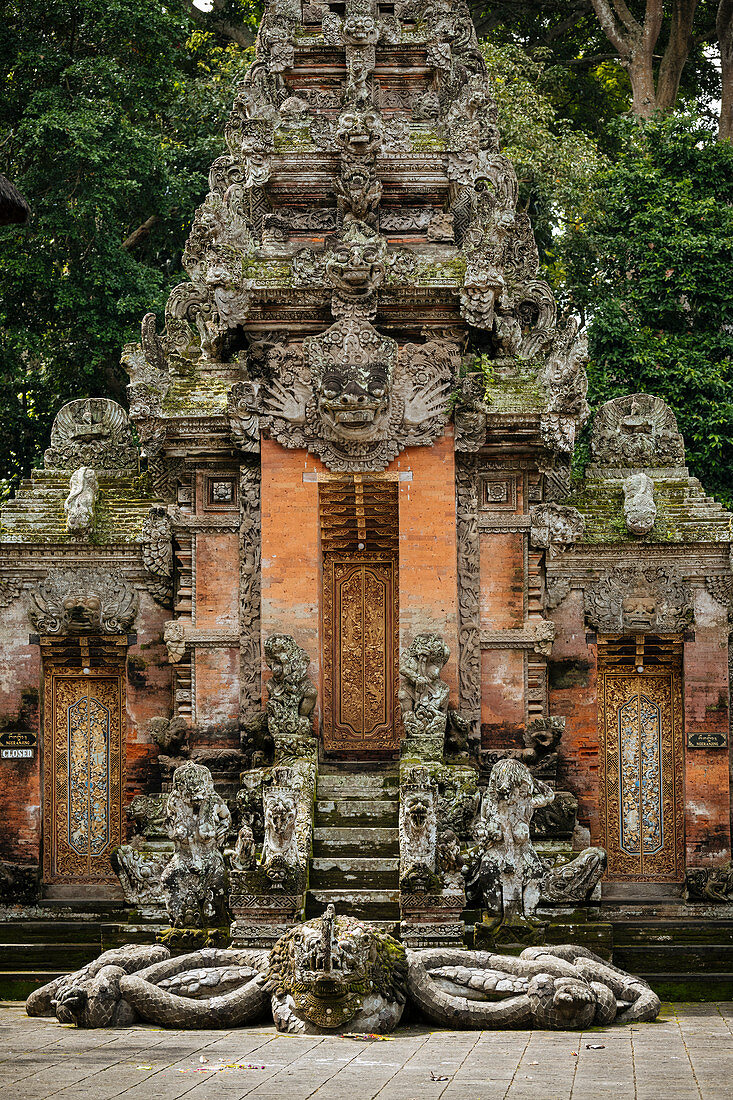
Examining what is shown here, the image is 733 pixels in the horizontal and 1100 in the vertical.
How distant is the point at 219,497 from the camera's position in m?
17.6

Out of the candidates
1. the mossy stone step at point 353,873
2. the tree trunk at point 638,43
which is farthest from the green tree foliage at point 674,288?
the mossy stone step at point 353,873

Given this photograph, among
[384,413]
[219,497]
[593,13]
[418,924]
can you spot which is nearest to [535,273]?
[384,413]

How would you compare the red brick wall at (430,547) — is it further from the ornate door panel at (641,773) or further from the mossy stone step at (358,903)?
the ornate door panel at (641,773)

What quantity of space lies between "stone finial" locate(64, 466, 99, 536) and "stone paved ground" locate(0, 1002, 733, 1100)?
269 inches

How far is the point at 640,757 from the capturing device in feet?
61.1

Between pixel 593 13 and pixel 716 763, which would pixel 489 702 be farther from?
pixel 593 13

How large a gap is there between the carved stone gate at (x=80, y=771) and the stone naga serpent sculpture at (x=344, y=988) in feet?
17.8

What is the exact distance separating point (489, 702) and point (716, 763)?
2877 millimetres

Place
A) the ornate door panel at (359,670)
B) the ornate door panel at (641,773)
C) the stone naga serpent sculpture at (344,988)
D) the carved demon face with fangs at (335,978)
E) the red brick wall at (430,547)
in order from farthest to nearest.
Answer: the ornate door panel at (641,773) → the ornate door panel at (359,670) → the red brick wall at (430,547) → the stone naga serpent sculpture at (344,988) → the carved demon face with fangs at (335,978)

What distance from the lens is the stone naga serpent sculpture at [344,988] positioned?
40.4ft

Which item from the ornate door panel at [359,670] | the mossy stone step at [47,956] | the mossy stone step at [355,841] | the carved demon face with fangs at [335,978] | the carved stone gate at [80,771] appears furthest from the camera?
the carved stone gate at [80,771]

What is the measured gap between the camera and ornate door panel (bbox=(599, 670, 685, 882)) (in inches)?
730

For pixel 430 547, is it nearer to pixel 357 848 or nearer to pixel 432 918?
pixel 357 848

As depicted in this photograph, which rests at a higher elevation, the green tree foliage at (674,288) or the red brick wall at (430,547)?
the green tree foliage at (674,288)
